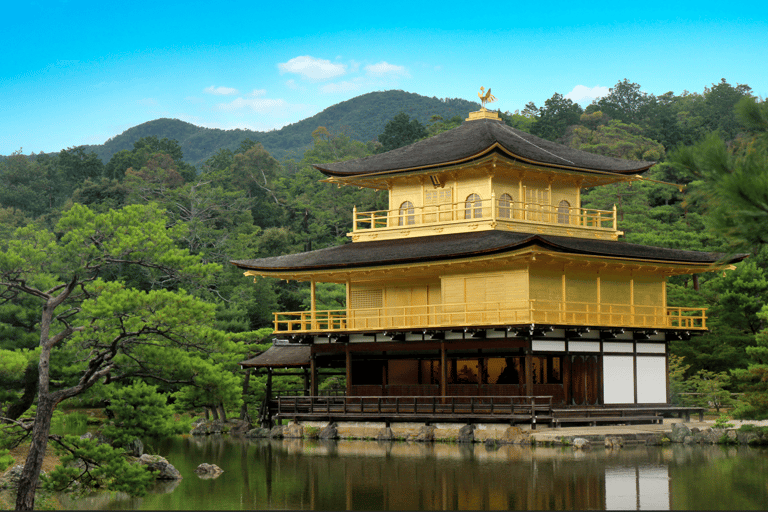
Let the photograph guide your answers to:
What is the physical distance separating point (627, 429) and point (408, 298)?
400 inches

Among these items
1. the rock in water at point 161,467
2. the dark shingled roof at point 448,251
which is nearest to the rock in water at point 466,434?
the dark shingled roof at point 448,251

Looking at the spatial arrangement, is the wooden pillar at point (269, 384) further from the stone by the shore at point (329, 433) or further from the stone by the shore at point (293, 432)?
the stone by the shore at point (329, 433)

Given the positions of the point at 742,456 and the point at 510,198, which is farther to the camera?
the point at 510,198

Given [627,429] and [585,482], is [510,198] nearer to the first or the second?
[627,429]

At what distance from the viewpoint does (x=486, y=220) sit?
113ft

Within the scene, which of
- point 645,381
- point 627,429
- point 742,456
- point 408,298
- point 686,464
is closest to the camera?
point 686,464

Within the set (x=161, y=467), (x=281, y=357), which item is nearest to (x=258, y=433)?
(x=281, y=357)

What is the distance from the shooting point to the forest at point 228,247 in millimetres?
17141

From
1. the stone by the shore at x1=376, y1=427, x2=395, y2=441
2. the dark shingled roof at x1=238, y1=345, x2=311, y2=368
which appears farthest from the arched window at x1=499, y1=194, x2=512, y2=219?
the dark shingled roof at x1=238, y1=345, x2=311, y2=368

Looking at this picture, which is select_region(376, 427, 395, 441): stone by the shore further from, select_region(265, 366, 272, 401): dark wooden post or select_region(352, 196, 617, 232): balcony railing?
select_region(352, 196, 617, 232): balcony railing

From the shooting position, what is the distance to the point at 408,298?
36031mm

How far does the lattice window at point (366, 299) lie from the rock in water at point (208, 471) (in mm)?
14102

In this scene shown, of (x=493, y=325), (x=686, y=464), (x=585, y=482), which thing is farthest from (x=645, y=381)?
(x=585, y=482)

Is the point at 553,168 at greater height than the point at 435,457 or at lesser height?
greater
